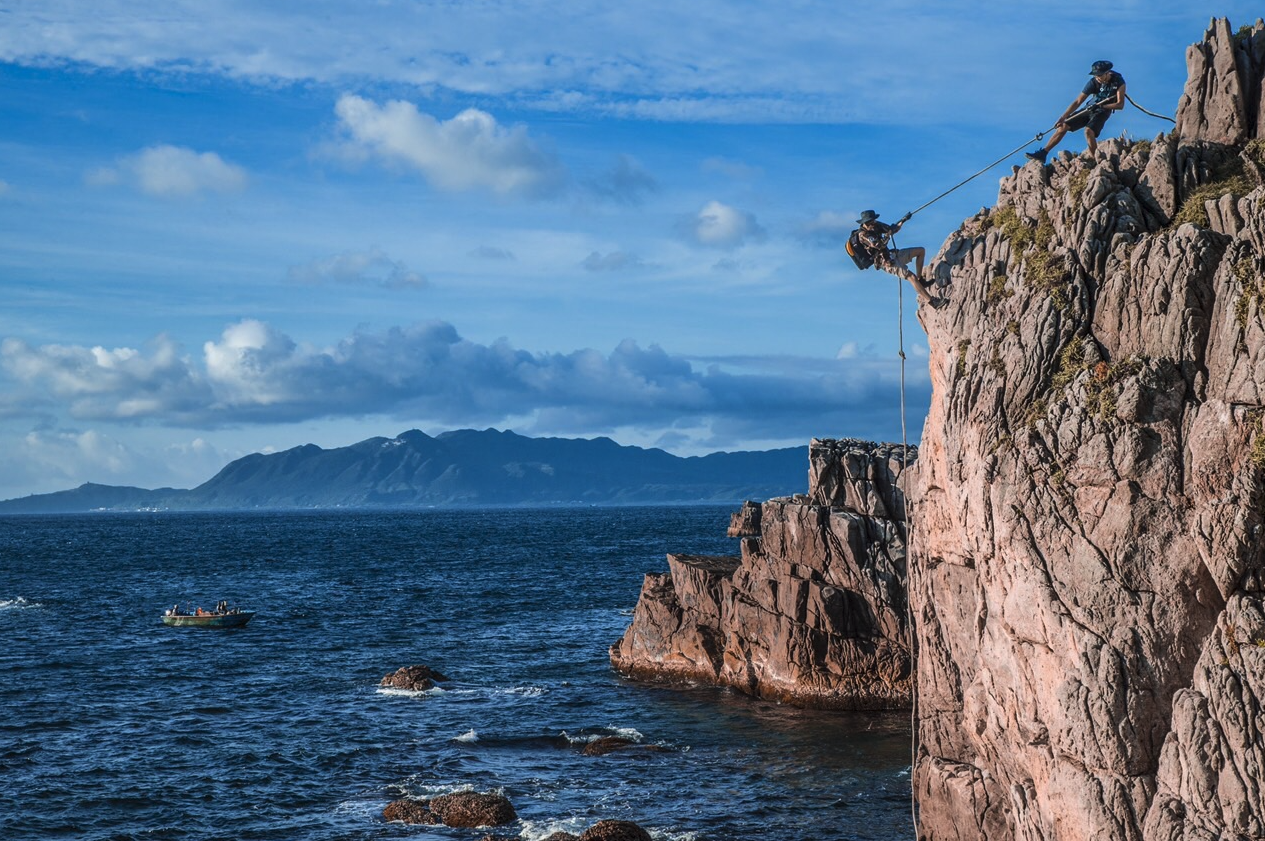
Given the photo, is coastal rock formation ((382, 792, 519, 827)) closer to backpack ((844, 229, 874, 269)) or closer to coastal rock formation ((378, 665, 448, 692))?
coastal rock formation ((378, 665, 448, 692))

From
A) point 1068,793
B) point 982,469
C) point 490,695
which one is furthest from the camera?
point 490,695

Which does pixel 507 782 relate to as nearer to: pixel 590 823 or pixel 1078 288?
pixel 590 823

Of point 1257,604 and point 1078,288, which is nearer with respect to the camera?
point 1257,604

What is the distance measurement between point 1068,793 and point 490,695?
40.1 m

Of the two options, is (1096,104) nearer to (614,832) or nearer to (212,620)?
(614,832)

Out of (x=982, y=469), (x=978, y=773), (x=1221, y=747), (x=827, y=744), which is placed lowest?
(x=827, y=744)

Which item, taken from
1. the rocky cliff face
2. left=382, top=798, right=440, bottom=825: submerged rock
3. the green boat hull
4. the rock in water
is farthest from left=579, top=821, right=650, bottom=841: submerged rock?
the green boat hull

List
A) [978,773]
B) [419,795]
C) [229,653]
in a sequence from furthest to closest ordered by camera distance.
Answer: [229,653] → [419,795] → [978,773]

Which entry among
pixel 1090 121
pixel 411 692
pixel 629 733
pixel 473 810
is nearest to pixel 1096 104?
pixel 1090 121

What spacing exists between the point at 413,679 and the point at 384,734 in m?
10.2

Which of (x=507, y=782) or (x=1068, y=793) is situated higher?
(x=1068, y=793)

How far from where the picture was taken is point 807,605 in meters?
55.8

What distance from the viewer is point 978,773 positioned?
1163 inches

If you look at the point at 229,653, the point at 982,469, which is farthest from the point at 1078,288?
the point at 229,653
